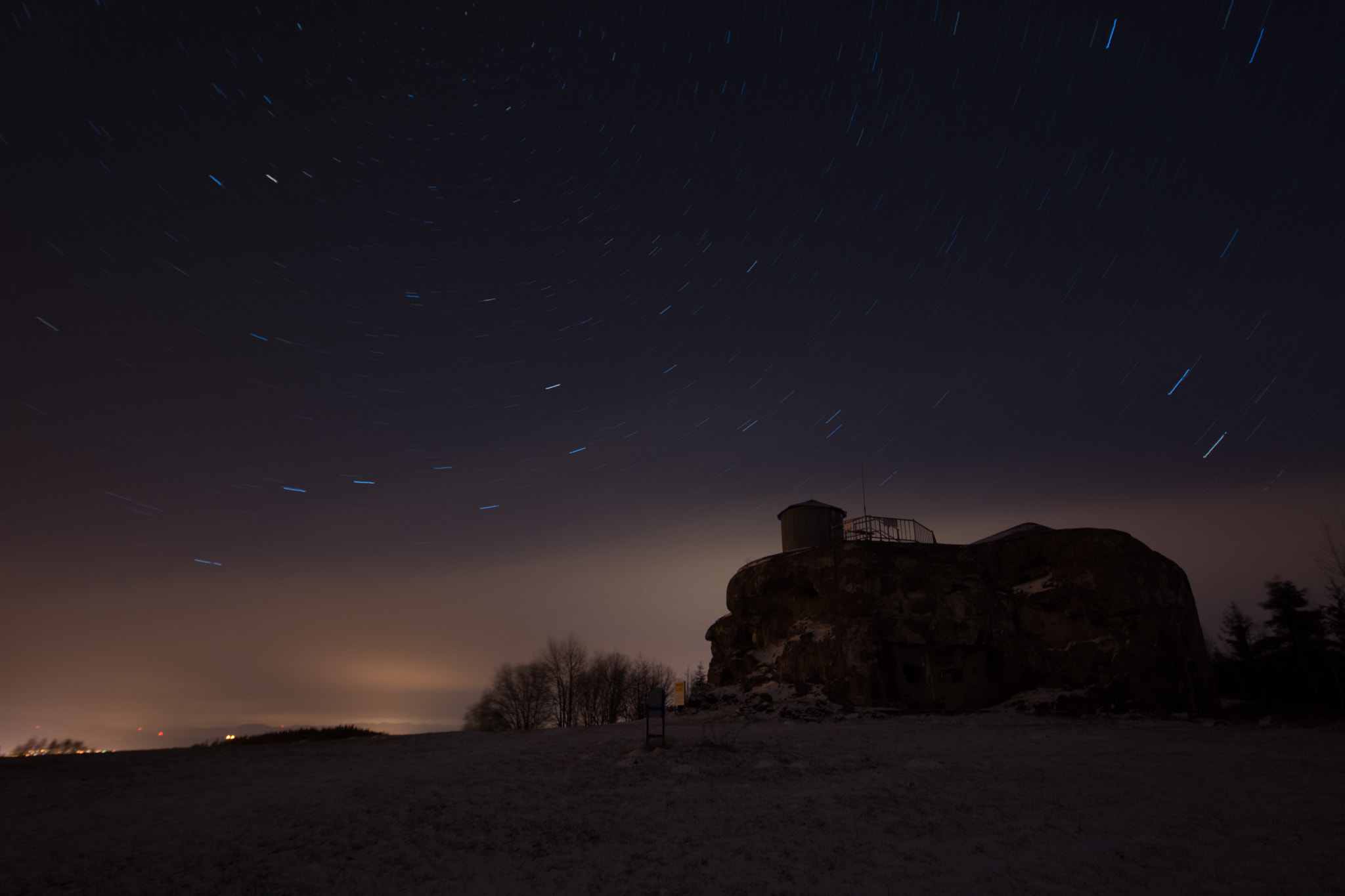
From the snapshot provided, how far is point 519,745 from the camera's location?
20172mm

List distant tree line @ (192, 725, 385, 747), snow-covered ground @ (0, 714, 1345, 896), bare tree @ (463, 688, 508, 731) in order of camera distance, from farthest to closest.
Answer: bare tree @ (463, 688, 508, 731)
distant tree line @ (192, 725, 385, 747)
snow-covered ground @ (0, 714, 1345, 896)

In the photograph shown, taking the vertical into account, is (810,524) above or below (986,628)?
above

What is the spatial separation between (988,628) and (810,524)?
452 inches

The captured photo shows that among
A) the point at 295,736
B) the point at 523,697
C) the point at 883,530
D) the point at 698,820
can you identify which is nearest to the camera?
the point at 698,820

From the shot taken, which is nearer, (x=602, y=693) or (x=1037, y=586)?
(x=1037, y=586)

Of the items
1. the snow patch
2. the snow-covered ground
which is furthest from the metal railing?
the snow-covered ground

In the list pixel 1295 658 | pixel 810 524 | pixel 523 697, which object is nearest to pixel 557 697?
pixel 523 697

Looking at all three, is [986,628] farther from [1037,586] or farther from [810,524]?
[810,524]

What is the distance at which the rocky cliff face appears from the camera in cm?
3014

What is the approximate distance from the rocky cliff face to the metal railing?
3.43 metres

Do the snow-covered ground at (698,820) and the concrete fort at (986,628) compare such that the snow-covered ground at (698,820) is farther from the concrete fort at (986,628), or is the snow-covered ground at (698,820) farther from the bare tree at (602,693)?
the bare tree at (602,693)

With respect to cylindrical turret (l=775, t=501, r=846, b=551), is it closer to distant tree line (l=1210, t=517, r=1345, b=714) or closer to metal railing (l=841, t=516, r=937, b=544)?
metal railing (l=841, t=516, r=937, b=544)

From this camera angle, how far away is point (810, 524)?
133ft

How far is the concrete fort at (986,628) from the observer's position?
30094 millimetres
